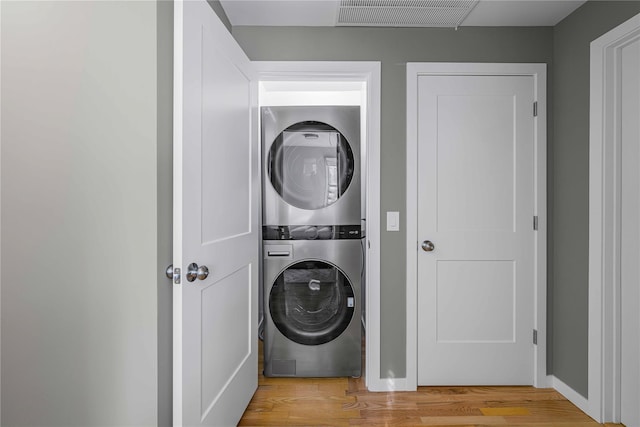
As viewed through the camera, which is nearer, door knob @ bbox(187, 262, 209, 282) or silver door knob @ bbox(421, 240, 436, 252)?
door knob @ bbox(187, 262, 209, 282)

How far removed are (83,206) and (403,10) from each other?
1.83 metres

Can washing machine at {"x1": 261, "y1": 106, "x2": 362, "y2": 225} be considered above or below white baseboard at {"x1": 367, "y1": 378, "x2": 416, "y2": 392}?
above

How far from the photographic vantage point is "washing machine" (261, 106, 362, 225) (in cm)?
238

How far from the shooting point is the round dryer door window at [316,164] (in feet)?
7.80

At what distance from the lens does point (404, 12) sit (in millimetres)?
2016

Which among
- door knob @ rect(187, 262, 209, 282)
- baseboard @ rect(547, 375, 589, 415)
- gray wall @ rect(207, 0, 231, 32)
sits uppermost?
gray wall @ rect(207, 0, 231, 32)

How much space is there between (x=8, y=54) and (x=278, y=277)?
5.57ft

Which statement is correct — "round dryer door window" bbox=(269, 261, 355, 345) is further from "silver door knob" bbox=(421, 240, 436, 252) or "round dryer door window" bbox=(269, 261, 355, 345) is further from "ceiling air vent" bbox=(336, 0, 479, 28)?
"ceiling air vent" bbox=(336, 0, 479, 28)

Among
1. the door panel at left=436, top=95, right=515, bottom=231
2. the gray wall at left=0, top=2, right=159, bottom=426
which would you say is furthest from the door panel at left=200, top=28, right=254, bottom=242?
the door panel at left=436, top=95, right=515, bottom=231

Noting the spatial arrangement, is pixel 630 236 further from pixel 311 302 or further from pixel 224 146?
pixel 224 146

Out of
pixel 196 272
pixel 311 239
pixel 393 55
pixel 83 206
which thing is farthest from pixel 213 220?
pixel 393 55

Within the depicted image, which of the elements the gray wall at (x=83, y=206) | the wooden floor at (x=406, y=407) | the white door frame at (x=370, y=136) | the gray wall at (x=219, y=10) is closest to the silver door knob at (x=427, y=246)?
the white door frame at (x=370, y=136)

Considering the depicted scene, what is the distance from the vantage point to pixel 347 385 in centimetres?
230

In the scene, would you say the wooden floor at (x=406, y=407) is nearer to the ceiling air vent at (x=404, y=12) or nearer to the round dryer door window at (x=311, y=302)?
the round dryer door window at (x=311, y=302)
